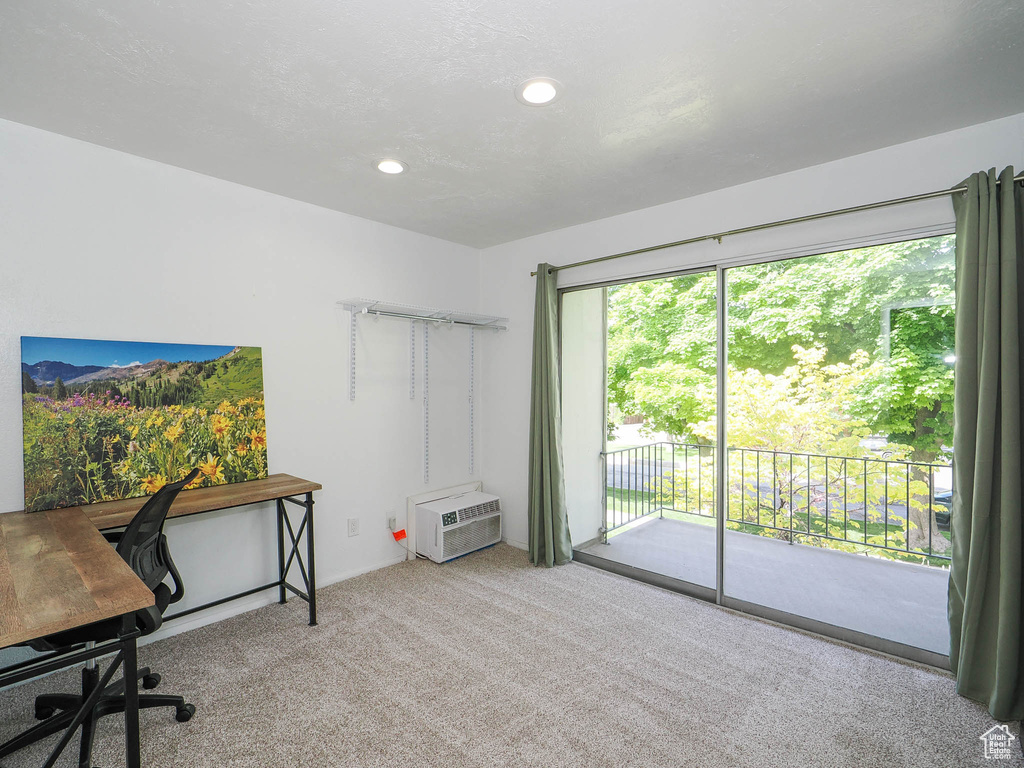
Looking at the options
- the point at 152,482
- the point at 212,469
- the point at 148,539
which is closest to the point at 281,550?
the point at 212,469

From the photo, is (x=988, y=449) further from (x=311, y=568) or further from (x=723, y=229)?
(x=311, y=568)

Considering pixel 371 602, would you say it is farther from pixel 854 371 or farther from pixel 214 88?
pixel 854 371

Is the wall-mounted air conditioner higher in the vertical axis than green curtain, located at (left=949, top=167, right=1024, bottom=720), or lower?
lower

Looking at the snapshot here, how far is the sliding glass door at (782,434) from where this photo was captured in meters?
2.63

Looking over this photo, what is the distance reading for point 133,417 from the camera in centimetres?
251

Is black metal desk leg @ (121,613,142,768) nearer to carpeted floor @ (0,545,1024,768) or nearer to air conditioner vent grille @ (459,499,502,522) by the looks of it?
carpeted floor @ (0,545,1024,768)

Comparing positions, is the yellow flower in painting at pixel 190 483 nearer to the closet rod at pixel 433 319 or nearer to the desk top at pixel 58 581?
the desk top at pixel 58 581

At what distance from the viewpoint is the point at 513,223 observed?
3.68 meters

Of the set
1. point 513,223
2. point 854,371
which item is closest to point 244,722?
point 513,223

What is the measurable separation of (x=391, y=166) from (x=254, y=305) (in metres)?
1.21

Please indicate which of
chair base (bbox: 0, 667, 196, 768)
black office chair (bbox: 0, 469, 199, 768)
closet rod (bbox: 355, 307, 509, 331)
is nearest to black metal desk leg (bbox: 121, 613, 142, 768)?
black office chair (bbox: 0, 469, 199, 768)

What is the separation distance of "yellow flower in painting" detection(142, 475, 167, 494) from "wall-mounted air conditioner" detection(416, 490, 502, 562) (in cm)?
173

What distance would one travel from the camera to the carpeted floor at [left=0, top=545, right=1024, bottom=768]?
6.09ft

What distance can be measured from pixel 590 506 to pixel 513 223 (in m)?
2.35
